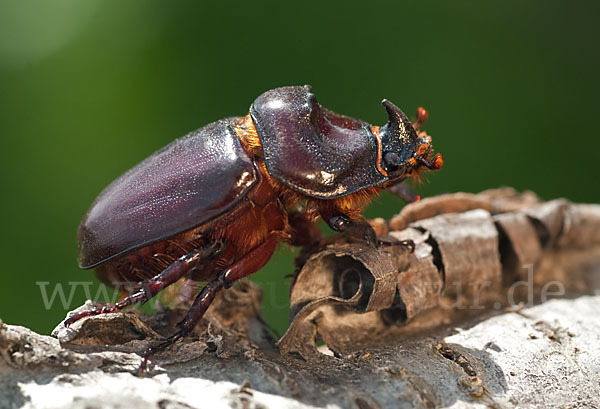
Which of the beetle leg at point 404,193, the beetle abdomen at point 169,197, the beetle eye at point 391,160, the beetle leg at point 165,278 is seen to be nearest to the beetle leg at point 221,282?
the beetle leg at point 165,278

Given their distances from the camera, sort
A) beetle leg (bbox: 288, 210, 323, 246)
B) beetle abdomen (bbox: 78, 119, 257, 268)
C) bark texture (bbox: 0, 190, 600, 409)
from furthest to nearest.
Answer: beetle leg (bbox: 288, 210, 323, 246)
beetle abdomen (bbox: 78, 119, 257, 268)
bark texture (bbox: 0, 190, 600, 409)

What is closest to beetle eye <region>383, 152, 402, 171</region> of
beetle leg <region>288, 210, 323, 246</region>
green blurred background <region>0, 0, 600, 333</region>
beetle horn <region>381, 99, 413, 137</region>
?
beetle horn <region>381, 99, 413, 137</region>

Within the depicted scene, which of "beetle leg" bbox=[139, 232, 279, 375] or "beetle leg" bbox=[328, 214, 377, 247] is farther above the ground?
"beetle leg" bbox=[328, 214, 377, 247]

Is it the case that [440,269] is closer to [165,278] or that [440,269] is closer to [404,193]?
[404,193]

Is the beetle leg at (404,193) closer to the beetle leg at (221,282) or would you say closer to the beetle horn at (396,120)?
the beetle horn at (396,120)

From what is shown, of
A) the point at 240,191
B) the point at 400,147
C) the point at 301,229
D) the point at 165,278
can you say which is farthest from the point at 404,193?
the point at 165,278

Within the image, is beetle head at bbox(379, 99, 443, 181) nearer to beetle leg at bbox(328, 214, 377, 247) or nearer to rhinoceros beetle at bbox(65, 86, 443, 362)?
rhinoceros beetle at bbox(65, 86, 443, 362)
